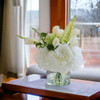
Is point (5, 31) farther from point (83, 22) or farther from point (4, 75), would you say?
point (83, 22)

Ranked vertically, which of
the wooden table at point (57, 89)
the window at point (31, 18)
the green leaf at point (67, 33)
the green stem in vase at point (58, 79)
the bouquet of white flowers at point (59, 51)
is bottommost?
the wooden table at point (57, 89)

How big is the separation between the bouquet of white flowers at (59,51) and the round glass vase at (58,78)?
0.21 feet

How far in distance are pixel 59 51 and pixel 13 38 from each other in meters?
2.29

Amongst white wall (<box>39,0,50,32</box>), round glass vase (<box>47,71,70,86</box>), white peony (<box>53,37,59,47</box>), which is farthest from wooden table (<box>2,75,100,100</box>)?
white wall (<box>39,0,50,32</box>)

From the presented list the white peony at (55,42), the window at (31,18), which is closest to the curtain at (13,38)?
the window at (31,18)

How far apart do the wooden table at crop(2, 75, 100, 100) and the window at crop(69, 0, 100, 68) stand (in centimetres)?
184

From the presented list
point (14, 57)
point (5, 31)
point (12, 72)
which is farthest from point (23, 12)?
point (12, 72)

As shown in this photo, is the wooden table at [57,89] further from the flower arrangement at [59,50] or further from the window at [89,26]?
the window at [89,26]

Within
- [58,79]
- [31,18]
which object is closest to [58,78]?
[58,79]

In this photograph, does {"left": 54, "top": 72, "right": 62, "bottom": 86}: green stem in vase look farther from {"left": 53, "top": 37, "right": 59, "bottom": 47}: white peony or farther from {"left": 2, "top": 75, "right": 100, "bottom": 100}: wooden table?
{"left": 53, "top": 37, "right": 59, "bottom": 47}: white peony

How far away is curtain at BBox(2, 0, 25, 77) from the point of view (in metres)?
3.32

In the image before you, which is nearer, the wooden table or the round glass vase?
the wooden table

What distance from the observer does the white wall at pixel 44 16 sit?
11.2ft

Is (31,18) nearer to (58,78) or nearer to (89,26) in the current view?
(89,26)
